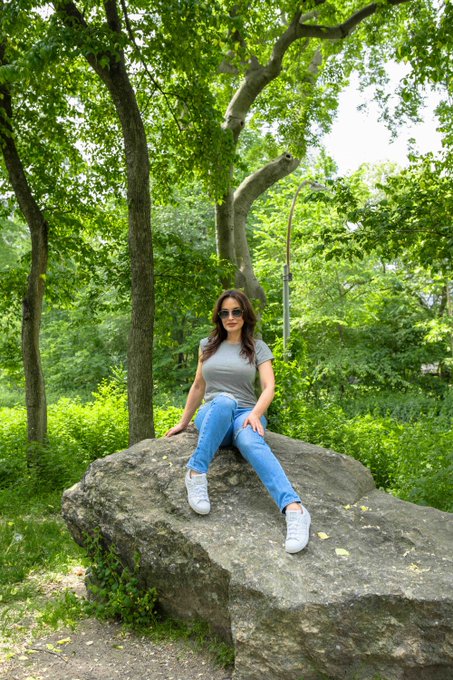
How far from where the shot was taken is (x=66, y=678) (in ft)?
12.7

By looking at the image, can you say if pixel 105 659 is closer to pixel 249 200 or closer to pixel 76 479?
pixel 76 479

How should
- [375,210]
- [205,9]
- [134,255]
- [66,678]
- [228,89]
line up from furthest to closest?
[228,89] → [375,210] → [134,255] → [205,9] → [66,678]

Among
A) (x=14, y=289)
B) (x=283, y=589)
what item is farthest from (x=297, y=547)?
(x=14, y=289)

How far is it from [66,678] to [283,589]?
153 cm

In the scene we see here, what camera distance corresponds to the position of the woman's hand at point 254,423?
179 inches

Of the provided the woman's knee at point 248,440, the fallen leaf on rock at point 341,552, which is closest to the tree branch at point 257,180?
the woman's knee at point 248,440

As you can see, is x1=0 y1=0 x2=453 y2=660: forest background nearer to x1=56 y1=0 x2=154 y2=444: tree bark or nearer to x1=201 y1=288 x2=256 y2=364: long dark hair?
x1=56 y1=0 x2=154 y2=444: tree bark

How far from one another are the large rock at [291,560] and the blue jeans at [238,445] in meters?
0.22

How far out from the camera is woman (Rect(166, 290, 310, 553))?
427cm

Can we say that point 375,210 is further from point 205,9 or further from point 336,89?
point 336,89

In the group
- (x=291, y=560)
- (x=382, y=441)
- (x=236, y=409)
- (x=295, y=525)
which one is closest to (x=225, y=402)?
(x=236, y=409)

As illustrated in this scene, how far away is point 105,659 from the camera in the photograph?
162 inches

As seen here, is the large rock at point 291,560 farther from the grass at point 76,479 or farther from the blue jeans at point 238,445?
the grass at point 76,479

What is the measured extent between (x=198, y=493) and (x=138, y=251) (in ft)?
13.6
